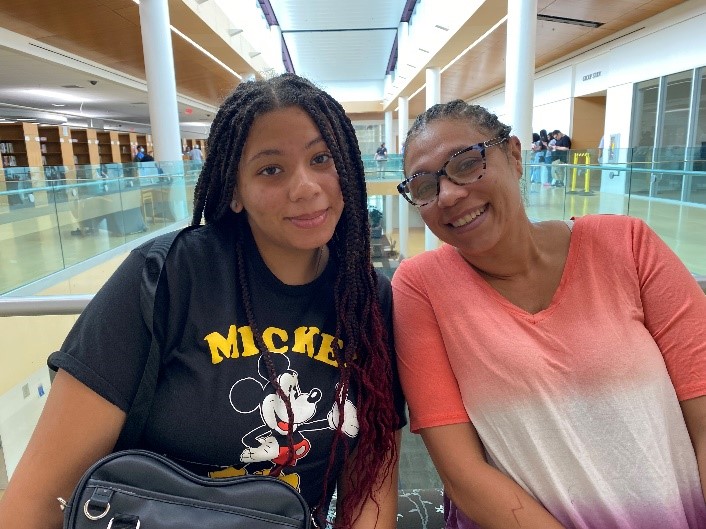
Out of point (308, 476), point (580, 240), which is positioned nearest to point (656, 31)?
point (580, 240)

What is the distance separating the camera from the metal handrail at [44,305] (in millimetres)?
1667

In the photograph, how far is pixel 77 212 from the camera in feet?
22.0

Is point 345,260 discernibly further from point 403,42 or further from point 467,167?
point 403,42

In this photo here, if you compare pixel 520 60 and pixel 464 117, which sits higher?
pixel 520 60

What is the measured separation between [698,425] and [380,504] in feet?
2.40

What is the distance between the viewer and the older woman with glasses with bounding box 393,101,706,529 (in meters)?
1.11

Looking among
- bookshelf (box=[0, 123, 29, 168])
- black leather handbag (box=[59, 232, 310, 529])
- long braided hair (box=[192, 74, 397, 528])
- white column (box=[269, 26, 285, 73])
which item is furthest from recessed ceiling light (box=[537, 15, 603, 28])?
bookshelf (box=[0, 123, 29, 168])

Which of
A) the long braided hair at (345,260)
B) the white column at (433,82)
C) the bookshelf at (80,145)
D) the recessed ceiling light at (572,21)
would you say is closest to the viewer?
the long braided hair at (345,260)

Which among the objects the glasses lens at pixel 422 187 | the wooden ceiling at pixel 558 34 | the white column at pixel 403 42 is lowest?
the glasses lens at pixel 422 187

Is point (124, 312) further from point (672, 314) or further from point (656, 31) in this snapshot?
point (656, 31)

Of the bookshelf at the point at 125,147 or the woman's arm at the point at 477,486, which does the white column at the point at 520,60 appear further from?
the bookshelf at the point at 125,147

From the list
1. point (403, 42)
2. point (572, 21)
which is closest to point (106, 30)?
point (572, 21)

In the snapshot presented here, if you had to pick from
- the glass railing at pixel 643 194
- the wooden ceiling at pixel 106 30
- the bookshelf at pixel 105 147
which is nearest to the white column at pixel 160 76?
the wooden ceiling at pixel 106 30

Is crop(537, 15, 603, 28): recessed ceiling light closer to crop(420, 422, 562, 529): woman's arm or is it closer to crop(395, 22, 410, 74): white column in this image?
crop(395, 22, 410, 74): white column
